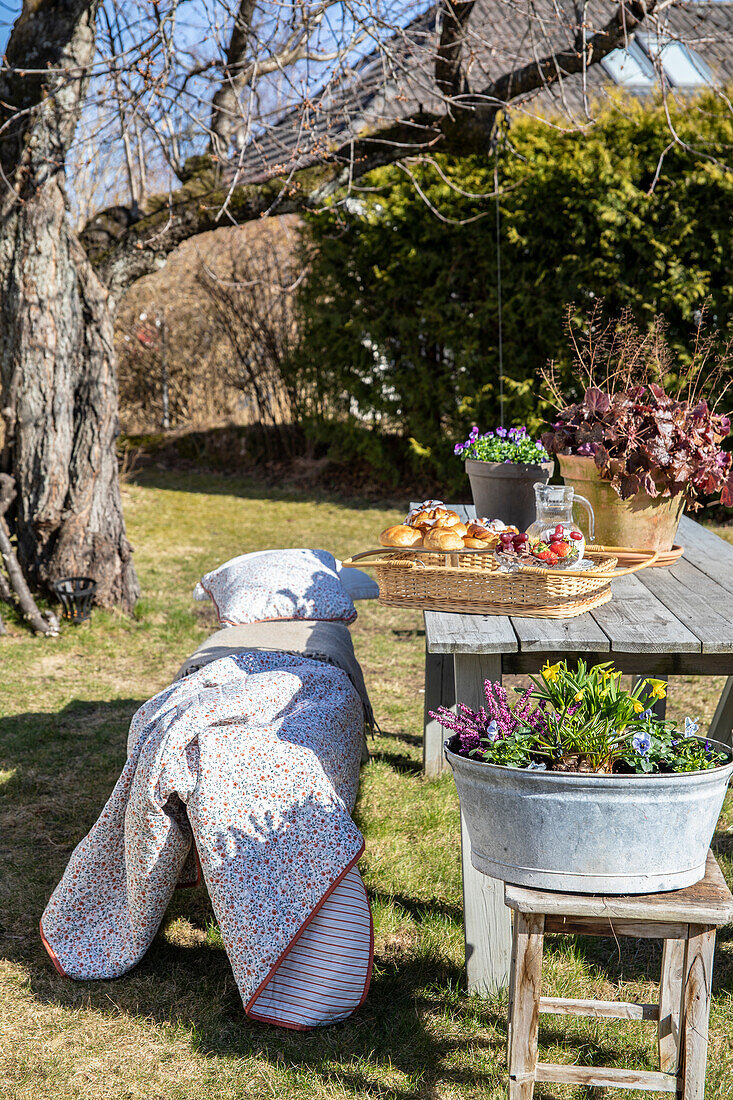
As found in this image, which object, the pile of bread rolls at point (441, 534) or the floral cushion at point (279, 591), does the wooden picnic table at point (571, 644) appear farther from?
the floral cushion at point (279, 591)

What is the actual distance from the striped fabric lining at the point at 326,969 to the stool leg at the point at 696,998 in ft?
2.47

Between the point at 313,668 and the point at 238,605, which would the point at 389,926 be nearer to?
the point at 313,668

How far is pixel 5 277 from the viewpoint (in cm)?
502

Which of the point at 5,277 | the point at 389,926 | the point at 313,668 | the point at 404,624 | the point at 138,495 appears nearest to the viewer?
the point at 389,926

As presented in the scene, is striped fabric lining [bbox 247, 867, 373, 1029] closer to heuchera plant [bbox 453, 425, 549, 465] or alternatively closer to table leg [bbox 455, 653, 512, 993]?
table leg [bbox 455, 653, 512, 993]

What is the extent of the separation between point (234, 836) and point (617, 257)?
6.76 m

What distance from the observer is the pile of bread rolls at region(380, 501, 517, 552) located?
227cm

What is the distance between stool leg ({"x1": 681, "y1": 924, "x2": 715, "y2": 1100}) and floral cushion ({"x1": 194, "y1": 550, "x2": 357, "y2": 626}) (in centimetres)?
192

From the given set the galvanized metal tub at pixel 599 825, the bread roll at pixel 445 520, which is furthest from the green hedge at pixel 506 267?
the galvanized metal tub at pixel 599 825

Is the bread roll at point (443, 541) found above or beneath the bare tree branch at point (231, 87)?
beneath

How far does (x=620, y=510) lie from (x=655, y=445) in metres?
0.20

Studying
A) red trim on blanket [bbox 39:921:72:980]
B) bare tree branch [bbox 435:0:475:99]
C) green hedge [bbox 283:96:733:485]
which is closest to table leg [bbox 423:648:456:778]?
red trim on blanket [bbox 39:921:72:980]

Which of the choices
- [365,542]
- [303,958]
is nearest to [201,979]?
[303,958]

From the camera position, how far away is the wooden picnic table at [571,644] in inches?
78.1
